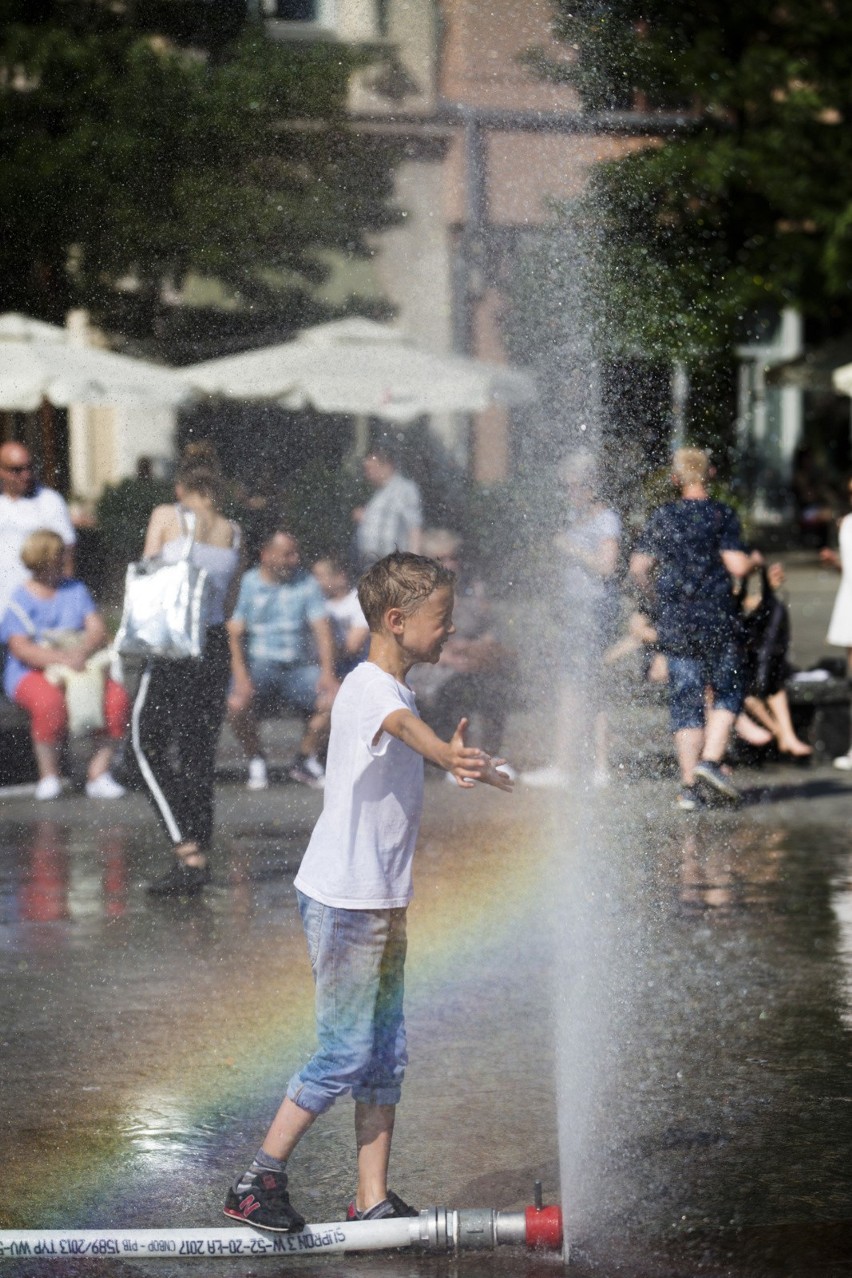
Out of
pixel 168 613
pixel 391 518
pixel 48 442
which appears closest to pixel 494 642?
pixel 391 518

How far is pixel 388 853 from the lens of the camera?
3.97 metres

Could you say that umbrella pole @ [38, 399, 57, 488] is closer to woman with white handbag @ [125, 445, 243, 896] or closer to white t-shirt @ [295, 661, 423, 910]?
woman with white handbag @ [125, 445, 243, 896]

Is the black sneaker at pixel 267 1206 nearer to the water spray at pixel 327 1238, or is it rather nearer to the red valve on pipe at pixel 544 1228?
the water spray at pixel 327 1238

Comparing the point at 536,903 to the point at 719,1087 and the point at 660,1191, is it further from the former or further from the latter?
the point at 660,1191

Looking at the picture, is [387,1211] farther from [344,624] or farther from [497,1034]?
[344,624]

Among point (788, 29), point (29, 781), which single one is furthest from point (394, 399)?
point (788, 29)

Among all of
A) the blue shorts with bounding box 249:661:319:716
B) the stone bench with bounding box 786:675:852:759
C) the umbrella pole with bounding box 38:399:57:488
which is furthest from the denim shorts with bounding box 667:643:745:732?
the umbrella pole with bounding box 38:399:57:488

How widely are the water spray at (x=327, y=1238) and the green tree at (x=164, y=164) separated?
399 inches

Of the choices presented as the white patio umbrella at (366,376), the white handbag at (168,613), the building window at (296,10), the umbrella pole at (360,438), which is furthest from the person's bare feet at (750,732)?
the umbrella pole at (360,438)

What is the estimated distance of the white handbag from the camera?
7.66 metres

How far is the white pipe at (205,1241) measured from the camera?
3916 mm

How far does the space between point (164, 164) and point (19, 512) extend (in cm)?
659

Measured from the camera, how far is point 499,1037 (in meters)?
5.82

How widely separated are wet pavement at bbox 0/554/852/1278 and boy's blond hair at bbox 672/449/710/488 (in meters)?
1.73
